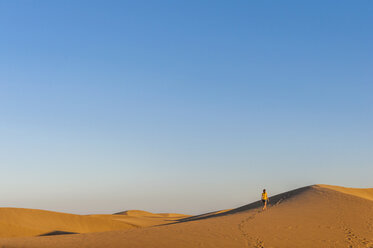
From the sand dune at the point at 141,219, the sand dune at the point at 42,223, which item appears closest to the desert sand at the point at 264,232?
the sand dune at the point at 42,223

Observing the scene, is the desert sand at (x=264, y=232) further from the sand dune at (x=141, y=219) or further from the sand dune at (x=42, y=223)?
the sand dune at (x=141, y=219)

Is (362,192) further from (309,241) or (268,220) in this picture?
(309,241)

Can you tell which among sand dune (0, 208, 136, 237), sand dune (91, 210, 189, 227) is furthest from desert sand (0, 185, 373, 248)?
sand dune (91, 210, 189, 227)

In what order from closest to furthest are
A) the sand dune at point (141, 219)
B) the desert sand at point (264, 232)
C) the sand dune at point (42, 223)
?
the desert sand at point (264, 232) < the sand dune at point (42, 223) < the sand dune at point (141, 219)

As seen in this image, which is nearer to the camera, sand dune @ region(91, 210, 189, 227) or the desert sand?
the desert sand

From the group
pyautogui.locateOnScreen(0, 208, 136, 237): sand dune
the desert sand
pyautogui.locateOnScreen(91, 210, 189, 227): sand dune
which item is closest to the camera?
the desert sand

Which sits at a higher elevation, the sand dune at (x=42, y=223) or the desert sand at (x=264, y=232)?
the sand dune at (x=42, y=223)

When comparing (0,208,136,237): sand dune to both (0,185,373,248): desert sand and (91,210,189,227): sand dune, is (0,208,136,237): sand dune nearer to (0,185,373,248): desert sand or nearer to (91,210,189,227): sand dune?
(91,210,189,227): sand dune

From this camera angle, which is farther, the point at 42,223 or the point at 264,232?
the point at 42,223

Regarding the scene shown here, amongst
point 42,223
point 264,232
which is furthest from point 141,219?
point 264,232

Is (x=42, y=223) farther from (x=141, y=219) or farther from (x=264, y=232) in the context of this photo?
(x=264, y=232)

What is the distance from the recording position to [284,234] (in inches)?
733

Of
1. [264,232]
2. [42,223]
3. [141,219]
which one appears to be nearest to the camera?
[264,232]

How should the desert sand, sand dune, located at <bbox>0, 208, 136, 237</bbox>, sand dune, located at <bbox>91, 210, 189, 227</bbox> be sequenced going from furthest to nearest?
1. sand dune, located at <bbox>91, 210, 189, 227</bbox>
2. sand dune, located at <bbox>0, 208, 136, 237</bbox>
3. the desert sand
